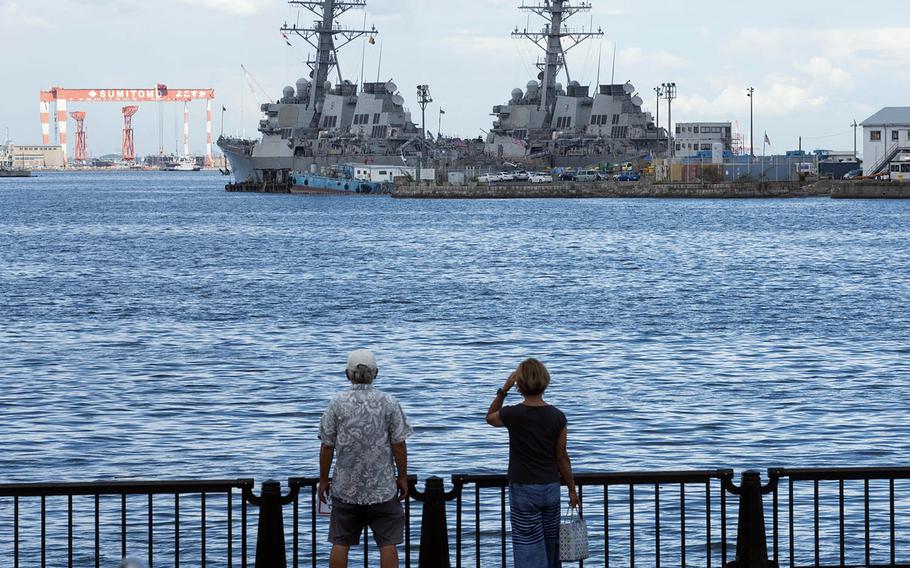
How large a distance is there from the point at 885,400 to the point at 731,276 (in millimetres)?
34512

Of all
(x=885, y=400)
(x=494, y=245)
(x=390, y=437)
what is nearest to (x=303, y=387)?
(x=885, y=400)

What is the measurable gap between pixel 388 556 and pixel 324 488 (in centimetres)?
67

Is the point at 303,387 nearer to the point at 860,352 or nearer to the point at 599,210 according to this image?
the point at 860,352

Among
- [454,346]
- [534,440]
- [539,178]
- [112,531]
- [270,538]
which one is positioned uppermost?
[539,178]

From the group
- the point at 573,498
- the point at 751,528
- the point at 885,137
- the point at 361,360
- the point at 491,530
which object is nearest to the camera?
the point at 361,360

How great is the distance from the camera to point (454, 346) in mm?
36188

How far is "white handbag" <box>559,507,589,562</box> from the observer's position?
402 inches

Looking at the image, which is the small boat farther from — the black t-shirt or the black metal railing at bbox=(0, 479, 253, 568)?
the black t-shirt

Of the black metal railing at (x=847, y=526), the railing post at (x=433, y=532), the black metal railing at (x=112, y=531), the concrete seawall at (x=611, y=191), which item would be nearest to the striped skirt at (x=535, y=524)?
the railing post at (x=433, y=532)

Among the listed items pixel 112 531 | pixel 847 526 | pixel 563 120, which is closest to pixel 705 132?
pixel 563 120

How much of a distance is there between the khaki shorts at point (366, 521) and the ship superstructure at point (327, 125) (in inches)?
6045

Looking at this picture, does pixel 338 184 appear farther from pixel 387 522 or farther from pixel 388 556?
pixel 387 522

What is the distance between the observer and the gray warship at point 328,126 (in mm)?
164125

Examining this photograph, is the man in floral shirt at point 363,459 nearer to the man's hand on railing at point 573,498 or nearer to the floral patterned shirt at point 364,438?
the floral patterned shirt at point 364,438
